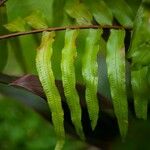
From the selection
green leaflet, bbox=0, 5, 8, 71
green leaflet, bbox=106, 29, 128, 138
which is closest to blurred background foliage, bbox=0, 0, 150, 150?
green leaflet, bbox=0, 5, 8, 71

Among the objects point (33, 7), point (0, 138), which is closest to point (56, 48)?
point (33, 7)

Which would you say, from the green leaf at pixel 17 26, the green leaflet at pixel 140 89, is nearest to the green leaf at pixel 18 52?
the green leaf at pixel 17 26

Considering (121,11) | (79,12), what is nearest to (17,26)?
(79,12)

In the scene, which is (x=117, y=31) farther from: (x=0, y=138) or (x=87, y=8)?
(x=0, y=138)

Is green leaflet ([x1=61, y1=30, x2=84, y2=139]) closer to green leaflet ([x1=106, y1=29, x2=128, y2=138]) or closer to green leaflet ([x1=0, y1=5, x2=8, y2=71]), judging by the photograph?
green leaflet ([x1=106, y1=29, x2=128, y2=138])

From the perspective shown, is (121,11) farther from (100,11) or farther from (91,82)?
(91,82)

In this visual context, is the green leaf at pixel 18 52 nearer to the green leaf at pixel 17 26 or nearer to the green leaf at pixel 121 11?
the green leaf at pixel 17 26

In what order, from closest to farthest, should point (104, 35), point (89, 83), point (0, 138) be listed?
point (89, 83)
point (104, 35)
point (0, 138)
